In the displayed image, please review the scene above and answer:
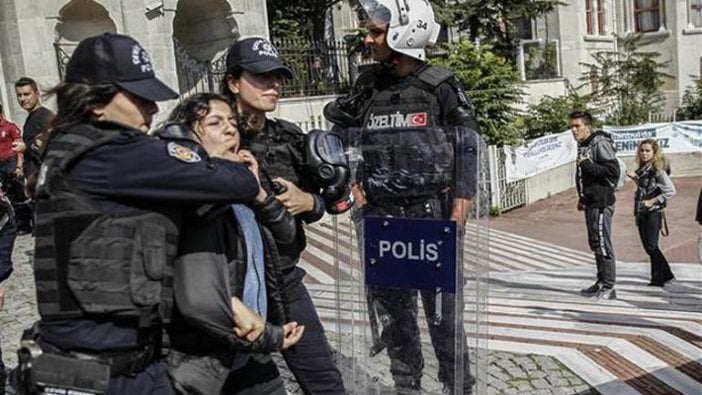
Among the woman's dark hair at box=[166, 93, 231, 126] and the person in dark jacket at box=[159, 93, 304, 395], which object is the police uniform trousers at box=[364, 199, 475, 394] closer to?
the person in dark jacket at box=[159, 93, 304, 395]

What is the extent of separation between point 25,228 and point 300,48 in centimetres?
805

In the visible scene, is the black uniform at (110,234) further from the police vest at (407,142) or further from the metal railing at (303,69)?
the metal railing at (303,69)

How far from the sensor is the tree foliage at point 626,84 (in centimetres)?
2772

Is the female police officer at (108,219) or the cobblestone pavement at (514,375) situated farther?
the cobblestone pavement at (514,375)

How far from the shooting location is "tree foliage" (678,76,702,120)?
30.7 meters

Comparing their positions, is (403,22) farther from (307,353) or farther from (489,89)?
(489,89)

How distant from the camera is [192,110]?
2.86 m

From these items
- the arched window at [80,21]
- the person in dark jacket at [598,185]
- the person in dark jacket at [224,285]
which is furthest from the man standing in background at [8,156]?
the person in dark jacket at [224,285]

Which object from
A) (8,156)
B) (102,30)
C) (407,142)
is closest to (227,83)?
(407,142)

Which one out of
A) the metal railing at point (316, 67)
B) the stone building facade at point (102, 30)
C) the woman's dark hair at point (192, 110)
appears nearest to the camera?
the woman's dark hair at point (192, 110)

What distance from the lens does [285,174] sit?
342cm

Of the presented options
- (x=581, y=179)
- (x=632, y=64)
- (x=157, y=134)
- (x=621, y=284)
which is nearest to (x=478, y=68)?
(x=621, y=284)

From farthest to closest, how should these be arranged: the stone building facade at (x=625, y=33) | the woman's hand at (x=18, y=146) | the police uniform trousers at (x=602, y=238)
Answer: the stone building facade at (x=625, y=33), the woman's hand at (x=18, y=146), the police uniform trousers at (x=602, y=238)

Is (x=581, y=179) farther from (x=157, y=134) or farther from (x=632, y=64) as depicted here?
(x=632, y=64)
